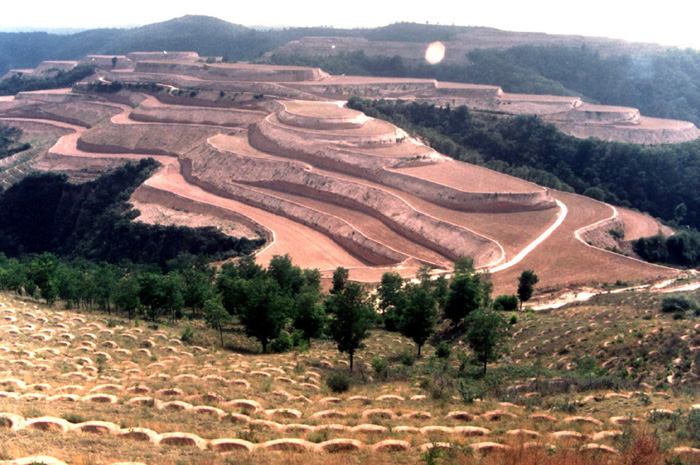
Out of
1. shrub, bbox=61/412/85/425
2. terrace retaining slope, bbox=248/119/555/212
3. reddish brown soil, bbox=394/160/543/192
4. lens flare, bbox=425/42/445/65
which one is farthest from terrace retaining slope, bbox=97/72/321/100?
shrub, bbox=61/412/85/425

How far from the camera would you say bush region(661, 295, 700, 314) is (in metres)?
20.8

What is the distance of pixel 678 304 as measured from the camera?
21.1 m

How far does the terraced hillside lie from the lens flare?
26230 mm

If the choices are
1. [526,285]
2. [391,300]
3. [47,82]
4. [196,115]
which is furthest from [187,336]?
[47,82]

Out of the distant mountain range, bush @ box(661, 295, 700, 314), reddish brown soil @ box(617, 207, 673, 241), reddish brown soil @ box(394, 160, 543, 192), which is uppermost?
the distant mountain range

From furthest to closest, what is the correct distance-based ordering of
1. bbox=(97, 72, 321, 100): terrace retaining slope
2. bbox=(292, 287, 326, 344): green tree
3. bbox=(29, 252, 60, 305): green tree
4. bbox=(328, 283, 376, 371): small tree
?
bbox=(97, 72, 321, 100): terrace retaining slope, bbox=(29, 252, 60, 305): green tree, bbox=(292, 287, 326, 344): green tree, bbox=(328, 283, 376, 371): small tree

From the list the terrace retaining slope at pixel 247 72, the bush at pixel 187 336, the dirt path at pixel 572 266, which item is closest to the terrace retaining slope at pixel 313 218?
the dirt path at pixel 572 266

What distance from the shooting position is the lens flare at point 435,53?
11250cm

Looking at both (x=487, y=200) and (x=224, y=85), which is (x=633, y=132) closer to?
(x=487, y=200)

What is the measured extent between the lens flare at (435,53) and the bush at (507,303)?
9106 cm

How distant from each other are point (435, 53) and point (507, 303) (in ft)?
316

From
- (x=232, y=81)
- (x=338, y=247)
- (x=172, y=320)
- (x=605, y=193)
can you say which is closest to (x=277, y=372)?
(x=172, y=320)

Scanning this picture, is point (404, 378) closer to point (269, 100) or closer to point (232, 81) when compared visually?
point (269, 100)

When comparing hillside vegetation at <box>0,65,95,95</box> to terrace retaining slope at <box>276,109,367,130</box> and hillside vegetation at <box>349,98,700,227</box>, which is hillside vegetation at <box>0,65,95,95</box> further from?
hillside vegetation at <box>349,98,700,227</box>
